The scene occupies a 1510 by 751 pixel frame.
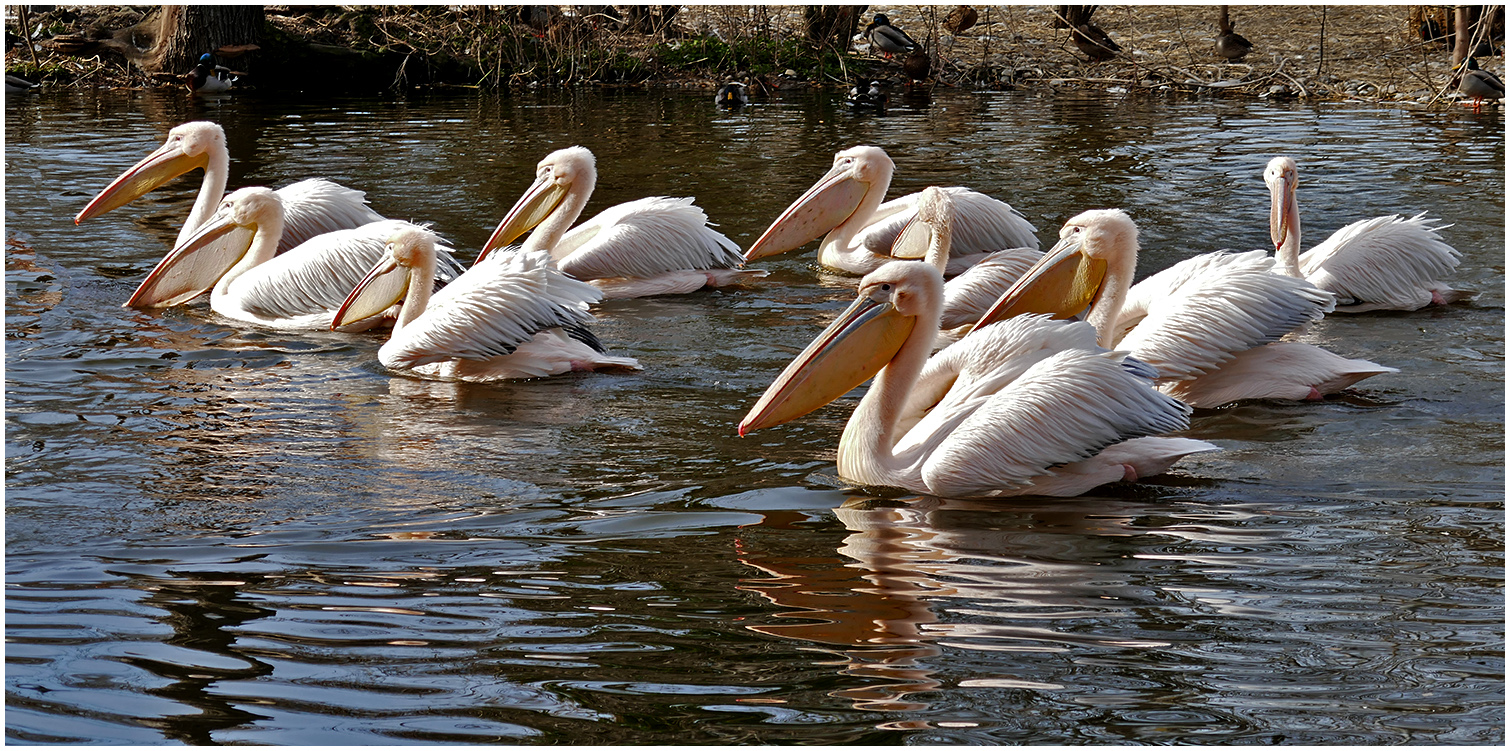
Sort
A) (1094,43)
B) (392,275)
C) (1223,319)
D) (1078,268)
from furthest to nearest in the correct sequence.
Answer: (1094,43) < (392,275) < (1078,268) < (1223,319)

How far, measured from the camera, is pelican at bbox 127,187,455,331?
616cm

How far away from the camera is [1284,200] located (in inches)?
234

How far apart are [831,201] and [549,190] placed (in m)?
1.34

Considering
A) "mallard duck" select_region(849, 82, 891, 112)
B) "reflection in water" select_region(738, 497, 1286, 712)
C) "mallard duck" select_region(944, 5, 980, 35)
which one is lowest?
"reflection in water" select_region(738, 497, 1286, 712)

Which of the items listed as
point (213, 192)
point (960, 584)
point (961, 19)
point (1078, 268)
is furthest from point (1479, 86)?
point (960, 584)

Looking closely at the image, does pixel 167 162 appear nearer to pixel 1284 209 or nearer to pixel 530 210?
pixel 530 210

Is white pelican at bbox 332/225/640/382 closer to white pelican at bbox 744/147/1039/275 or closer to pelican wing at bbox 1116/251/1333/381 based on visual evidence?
white pelican at bbox 744/147/1039/275

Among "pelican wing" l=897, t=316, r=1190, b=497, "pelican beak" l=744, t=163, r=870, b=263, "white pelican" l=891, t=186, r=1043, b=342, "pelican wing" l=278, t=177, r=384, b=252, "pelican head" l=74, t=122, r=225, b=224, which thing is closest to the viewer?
"pelican wing" l=897, t=316, r=1190, b=497

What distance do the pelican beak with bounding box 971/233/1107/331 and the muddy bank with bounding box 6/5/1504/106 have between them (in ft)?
35.7

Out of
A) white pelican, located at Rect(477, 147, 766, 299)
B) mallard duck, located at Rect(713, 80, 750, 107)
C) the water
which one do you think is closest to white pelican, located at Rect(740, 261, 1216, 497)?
the water

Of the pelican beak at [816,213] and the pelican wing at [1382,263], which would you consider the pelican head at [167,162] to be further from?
the pelican wing at [1382,263]

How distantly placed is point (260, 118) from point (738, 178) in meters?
5.89

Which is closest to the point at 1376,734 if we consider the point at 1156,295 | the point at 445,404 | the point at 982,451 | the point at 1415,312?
the point at 982,451

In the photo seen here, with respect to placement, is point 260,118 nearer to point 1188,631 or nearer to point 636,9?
point 636,9
